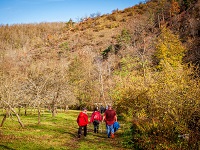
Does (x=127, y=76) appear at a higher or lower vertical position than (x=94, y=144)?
higher

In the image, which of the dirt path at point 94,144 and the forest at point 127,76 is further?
the dirt path at point 94,144

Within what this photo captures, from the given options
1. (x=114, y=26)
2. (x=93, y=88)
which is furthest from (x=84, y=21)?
(x=93, y=88)

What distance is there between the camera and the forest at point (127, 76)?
1417 centimetres

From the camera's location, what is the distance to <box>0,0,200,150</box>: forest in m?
14.2

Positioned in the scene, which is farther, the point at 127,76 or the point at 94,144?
the point at 127,76

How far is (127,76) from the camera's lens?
104ft

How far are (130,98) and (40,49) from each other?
12740cm

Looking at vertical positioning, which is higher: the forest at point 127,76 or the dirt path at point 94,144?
the forest at point 127,76

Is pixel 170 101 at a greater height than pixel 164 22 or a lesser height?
lesser

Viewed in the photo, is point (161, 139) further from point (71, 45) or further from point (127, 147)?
point (71, 45)

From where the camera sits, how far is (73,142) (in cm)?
1584

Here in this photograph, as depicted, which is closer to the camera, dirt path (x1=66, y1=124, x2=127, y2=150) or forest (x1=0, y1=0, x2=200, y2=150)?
forest (x1=0, y1=0, x2=200, y2=150)

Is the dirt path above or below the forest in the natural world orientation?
below

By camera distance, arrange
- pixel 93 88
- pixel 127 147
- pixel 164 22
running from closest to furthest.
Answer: pixel 127 147, pixel 93 88, pixel 164 22
